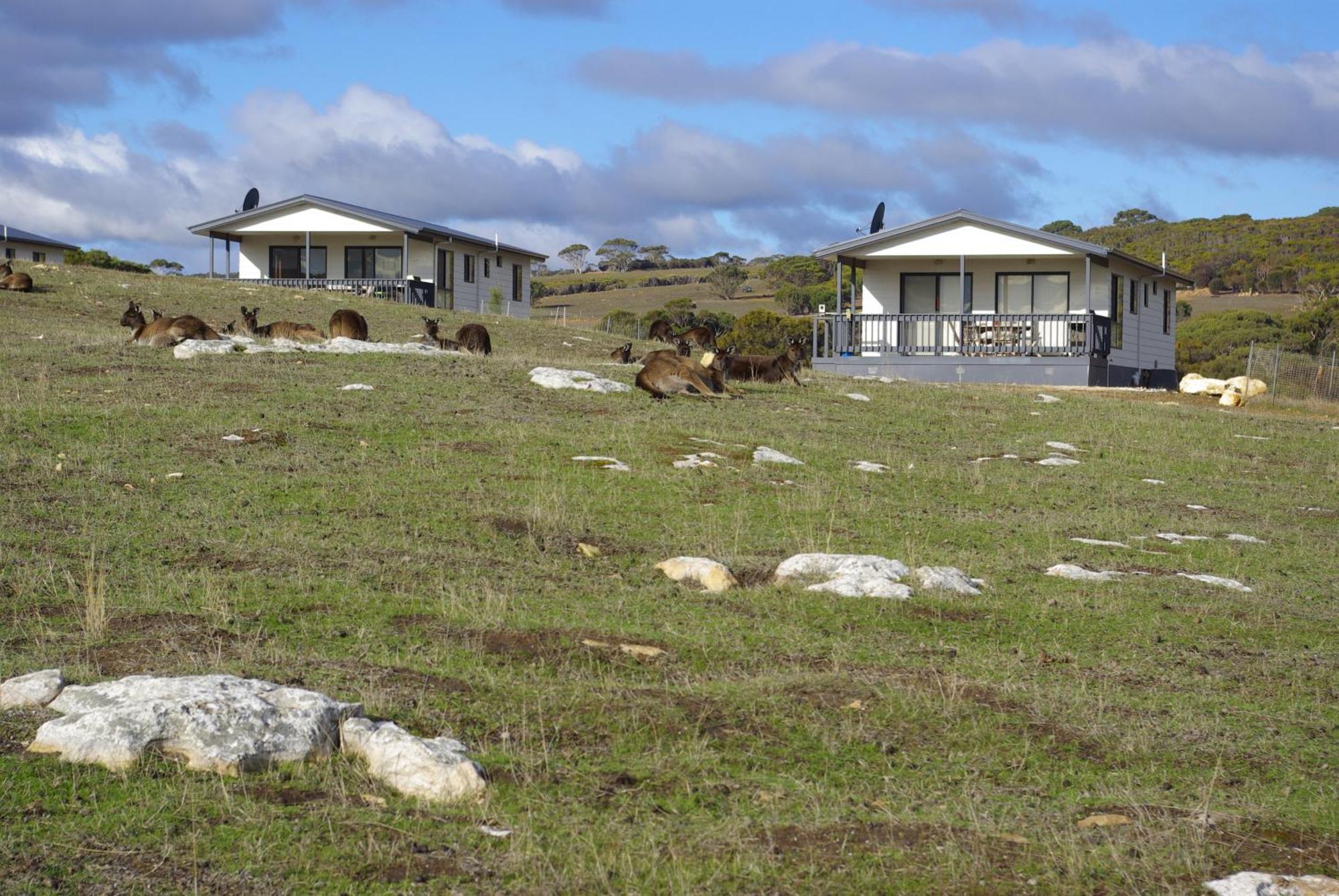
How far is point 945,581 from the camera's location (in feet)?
33.0

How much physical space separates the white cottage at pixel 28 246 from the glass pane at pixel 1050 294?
49317 mm

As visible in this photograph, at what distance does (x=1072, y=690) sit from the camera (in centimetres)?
752

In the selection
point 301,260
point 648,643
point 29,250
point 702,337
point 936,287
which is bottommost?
point 648,643

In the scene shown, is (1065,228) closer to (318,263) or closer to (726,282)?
(726,282)

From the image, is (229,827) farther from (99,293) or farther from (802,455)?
(99,293)

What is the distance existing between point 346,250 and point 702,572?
42.8m

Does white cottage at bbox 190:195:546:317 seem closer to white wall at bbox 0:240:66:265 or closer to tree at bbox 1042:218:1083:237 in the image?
white wall at bbox 0:240:66:265

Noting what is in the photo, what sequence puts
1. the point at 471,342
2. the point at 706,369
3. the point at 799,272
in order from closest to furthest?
the point at 706,369, the point at 471,342, the point at 799,272

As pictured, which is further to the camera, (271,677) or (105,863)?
(271,677)

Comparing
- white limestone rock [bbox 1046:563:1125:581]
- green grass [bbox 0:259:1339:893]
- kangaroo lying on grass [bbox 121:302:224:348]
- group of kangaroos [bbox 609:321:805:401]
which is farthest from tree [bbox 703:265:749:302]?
white limestone rock [bbox 1046:563:1125:581]

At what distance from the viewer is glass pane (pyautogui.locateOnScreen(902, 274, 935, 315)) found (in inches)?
1592

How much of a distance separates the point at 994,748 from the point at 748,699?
1.19 metres

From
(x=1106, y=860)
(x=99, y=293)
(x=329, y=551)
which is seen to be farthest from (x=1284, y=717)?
(x=99, y=293)

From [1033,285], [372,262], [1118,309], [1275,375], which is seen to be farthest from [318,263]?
[1275,375]
